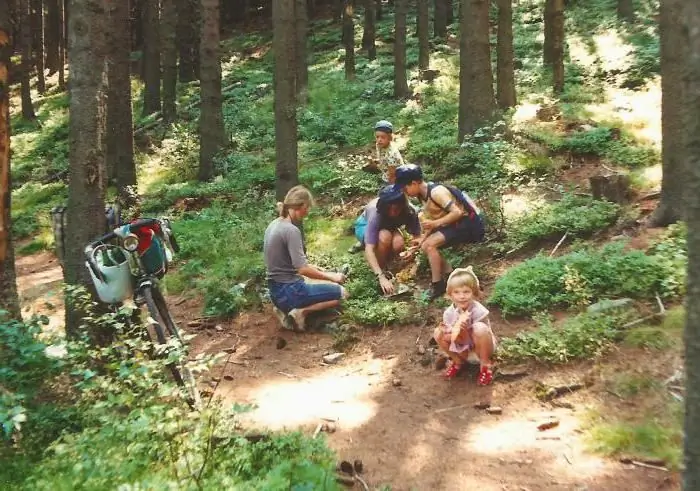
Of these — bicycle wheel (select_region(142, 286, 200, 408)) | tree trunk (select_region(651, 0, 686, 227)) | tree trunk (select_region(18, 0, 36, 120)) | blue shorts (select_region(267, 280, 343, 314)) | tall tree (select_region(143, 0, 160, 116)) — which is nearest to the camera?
bicycle wheel (select_region(142, 286, 200, 408))

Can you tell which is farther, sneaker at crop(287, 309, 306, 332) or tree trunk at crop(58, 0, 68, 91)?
tree trunk at crop(58, 0, 68, 91)

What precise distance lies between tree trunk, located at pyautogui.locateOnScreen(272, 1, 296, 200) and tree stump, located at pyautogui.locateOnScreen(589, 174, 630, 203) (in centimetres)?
441

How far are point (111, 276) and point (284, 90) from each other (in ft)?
15.5

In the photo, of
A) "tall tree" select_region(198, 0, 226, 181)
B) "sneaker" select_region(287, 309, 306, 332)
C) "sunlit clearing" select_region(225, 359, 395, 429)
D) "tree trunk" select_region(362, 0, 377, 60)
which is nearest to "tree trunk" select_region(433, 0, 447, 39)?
"tree trunk" select_region(362, 0, 377, 60)

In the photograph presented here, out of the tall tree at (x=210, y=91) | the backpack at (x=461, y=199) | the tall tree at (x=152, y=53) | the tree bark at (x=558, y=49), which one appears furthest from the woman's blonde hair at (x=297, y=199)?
the tall tree at (x=152, y=53)

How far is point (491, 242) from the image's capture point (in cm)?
828

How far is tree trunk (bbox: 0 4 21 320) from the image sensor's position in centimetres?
561

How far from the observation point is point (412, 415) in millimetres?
5324

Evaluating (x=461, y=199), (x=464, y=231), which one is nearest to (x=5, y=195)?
(x=461, y=199)

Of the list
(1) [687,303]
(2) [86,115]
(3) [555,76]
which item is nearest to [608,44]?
(3) [555,76]

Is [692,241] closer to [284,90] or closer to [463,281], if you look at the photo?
[463,281]

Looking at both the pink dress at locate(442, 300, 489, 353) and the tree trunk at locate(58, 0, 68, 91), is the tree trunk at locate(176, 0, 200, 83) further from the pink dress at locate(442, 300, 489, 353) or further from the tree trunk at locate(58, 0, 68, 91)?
the pink dress at locate(442, 300, 489, 353)

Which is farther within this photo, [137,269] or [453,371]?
[453,371]

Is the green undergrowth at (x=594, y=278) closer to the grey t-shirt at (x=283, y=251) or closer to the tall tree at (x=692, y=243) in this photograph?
the grey t-shirt at (x=283, y=251)
